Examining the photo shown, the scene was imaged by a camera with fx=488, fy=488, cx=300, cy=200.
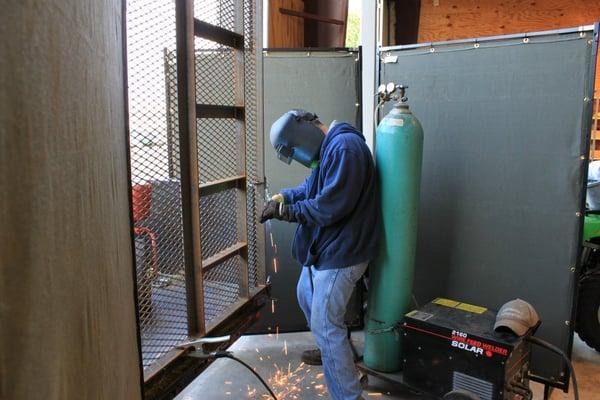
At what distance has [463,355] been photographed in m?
2.67

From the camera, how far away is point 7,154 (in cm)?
64

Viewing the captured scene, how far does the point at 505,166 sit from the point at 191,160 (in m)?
2.15

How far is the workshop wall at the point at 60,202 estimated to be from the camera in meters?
0.65

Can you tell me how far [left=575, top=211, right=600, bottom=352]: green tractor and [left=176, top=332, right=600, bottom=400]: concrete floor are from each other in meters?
0.21

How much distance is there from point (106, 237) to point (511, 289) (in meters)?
2.87

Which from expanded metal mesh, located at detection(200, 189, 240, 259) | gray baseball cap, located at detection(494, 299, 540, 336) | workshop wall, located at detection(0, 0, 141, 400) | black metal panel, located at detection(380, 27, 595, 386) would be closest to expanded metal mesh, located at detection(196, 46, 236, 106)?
expanded metal mesh, located at detection(200, 189, 240, 259)

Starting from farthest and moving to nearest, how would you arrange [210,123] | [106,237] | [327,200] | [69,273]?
[327,200]
[210,123]
[106,237]
[69,273]

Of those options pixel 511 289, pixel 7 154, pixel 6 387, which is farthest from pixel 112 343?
pixel 511 289

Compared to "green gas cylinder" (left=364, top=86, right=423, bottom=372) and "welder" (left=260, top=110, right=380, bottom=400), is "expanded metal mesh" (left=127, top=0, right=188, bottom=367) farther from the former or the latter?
"green gas cylinder" (left=364, top=86, right=423, bottom=372)

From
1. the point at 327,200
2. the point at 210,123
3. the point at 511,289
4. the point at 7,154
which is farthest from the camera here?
the point at 511,289

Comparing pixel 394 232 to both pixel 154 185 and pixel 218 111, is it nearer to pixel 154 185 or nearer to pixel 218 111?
pixel 218 111

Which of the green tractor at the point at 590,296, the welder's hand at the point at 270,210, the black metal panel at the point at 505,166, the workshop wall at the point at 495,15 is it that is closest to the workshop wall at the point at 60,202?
the welder's hand at the point at 270,210

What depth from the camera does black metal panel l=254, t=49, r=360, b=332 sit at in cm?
371

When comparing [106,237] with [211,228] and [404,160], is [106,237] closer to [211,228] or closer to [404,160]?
[211,228]
